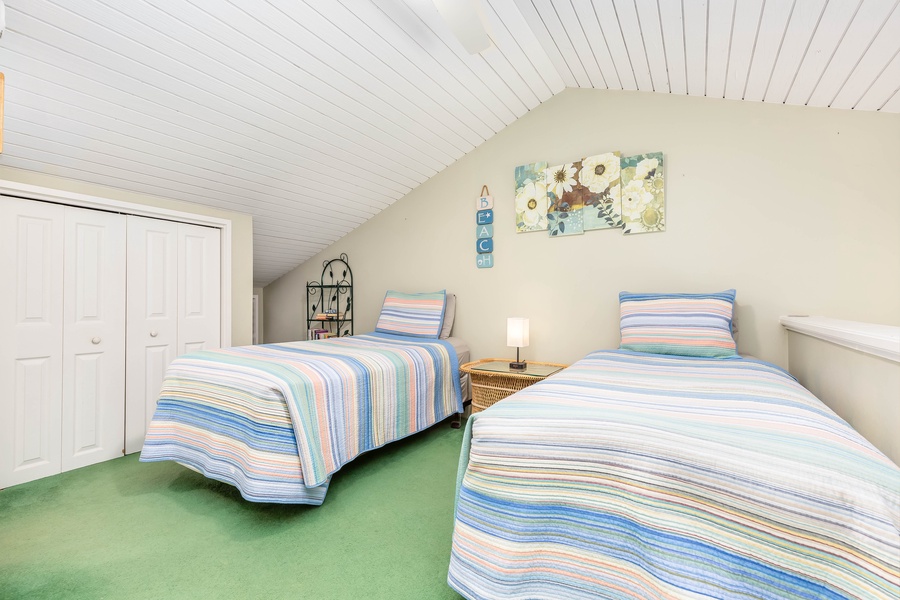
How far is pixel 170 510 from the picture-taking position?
1.89 meters

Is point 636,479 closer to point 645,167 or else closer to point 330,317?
point 645,167

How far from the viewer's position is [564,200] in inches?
123

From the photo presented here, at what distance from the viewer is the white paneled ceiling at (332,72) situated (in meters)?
1.73

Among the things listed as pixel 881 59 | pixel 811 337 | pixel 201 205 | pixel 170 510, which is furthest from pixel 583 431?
pixel 201 205

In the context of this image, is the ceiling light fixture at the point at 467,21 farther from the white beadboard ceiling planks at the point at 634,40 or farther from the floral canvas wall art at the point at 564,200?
the floral canvas wall art at the point at 564,200

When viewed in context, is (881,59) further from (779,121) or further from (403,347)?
(403,347)

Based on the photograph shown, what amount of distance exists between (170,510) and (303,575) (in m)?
0.89

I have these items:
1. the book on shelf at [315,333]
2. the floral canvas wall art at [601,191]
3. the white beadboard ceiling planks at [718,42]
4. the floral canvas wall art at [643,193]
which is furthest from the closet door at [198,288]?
the white beadboard ceiling planks at [718,42]

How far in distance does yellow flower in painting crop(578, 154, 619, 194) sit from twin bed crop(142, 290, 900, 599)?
58.5 inches

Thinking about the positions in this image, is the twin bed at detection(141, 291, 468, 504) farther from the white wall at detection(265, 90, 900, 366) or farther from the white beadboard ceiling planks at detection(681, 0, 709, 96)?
the white beadboard ceiling planks at detection(681, 0, 709, 96)

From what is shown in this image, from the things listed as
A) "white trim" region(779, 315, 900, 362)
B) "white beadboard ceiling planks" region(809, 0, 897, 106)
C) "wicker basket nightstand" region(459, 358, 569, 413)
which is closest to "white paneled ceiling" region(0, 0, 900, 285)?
"white beadboard ceiling planks" region(809, 0, 897, 106)

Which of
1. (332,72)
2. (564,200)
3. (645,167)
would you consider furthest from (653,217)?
(332,72)

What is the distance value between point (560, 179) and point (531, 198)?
0.84ft

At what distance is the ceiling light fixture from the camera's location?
1.63 meters
